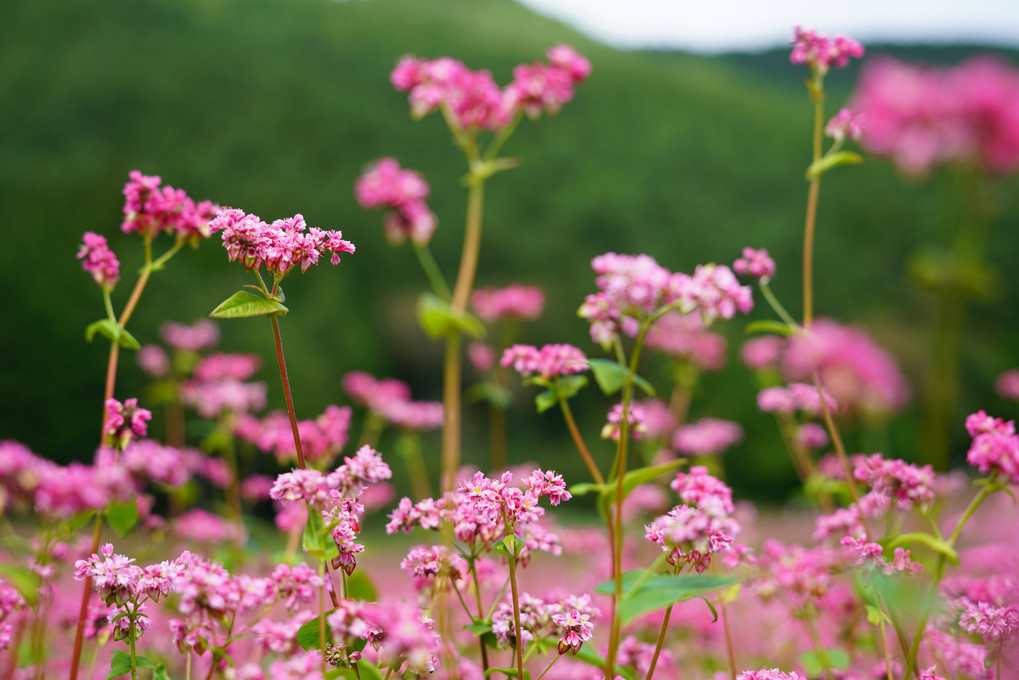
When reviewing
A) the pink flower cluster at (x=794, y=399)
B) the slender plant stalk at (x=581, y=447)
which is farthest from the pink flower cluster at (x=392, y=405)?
the slender plant stalk at (x=581, y=447)

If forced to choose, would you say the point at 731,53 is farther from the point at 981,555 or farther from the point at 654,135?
the point at 981,555

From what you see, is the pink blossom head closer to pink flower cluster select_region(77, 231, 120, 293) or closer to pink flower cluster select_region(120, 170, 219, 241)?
pink flower cluster select_region(120, 170, 219, 241)

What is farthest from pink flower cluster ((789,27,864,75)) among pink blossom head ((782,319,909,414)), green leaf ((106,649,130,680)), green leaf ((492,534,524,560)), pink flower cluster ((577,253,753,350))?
green leaf ((106,649,130,680))

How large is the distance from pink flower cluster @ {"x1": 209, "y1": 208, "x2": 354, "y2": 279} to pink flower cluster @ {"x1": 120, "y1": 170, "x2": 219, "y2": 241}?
1.41ft

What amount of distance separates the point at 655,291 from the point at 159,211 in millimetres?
1145

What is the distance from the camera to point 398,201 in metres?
2.24

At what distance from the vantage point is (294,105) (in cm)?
1214

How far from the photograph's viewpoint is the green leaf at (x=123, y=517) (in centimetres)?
143

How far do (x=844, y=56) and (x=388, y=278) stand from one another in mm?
8162

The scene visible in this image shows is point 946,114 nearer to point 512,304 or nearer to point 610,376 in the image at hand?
point 610,376

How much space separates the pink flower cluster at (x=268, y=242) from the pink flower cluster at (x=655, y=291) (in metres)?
0.44

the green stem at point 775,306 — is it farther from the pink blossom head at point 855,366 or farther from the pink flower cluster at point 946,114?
the pink flower cluster at point 946,114

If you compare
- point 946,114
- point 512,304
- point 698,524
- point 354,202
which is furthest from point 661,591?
point 354,202

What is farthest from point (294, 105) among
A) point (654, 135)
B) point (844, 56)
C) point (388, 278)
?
point (844, 56)
